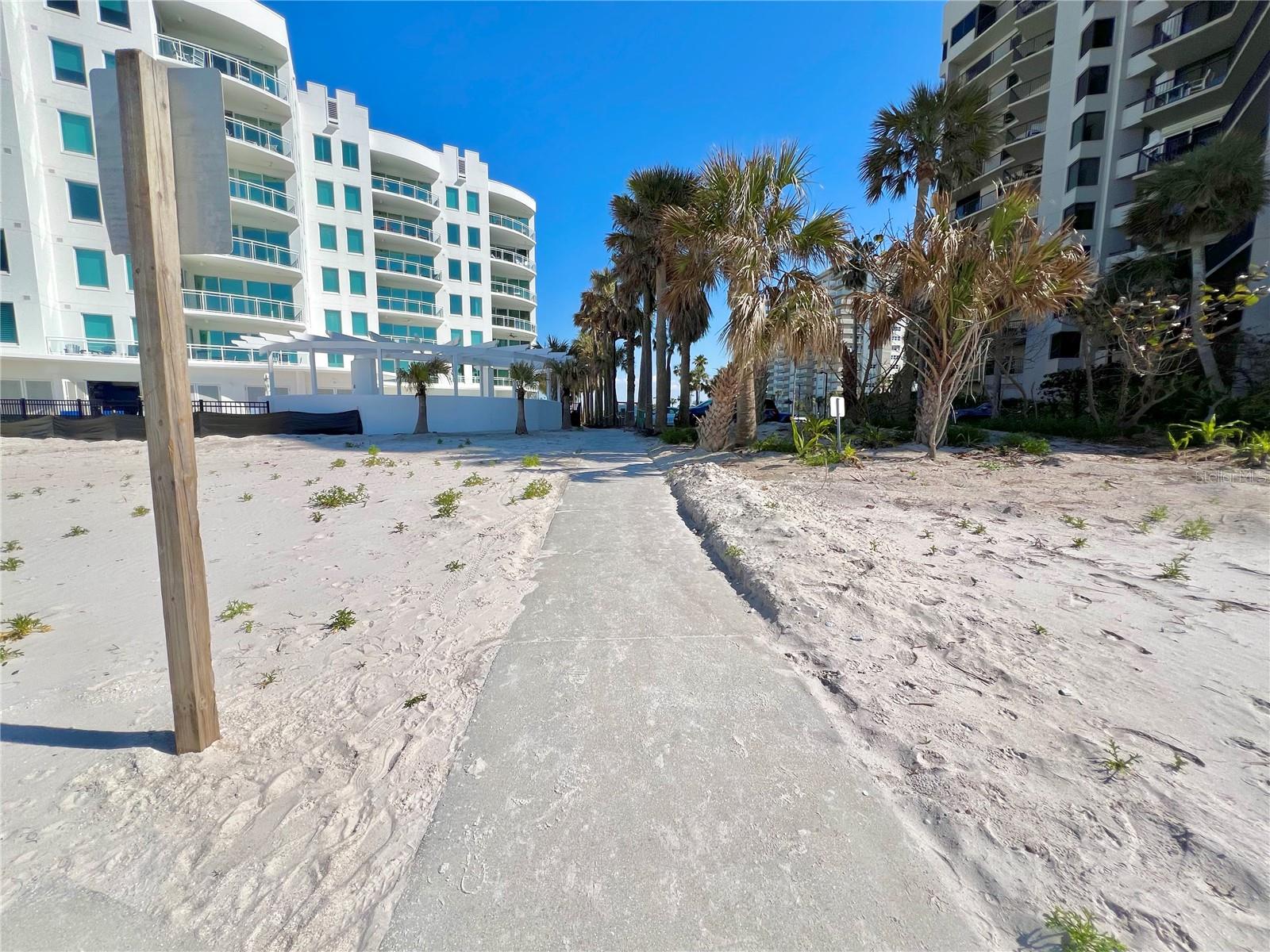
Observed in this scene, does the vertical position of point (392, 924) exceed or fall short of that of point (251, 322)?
A: it falls short

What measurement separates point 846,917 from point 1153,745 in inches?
77.1

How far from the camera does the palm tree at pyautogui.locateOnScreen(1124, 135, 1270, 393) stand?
46.5 feet

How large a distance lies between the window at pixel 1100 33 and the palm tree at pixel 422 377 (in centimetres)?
3871

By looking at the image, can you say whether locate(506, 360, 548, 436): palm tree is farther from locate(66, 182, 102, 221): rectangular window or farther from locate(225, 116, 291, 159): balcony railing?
locate(66, 182, 102, 221): rectangular window

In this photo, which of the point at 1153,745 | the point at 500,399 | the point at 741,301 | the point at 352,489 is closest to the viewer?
the point at 1153,745

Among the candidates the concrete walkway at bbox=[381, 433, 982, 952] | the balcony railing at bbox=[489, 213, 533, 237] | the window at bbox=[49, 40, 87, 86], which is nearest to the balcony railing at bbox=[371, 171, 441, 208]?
the balcony railing at bbox=[489, 213, 533, 237]

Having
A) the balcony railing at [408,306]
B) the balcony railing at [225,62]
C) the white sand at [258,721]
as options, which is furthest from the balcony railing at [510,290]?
the white sand at [258,721]

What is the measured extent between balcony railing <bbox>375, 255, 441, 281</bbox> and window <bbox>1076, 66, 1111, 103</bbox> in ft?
136

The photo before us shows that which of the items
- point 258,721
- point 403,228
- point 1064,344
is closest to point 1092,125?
point 1064,344

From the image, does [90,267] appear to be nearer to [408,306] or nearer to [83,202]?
[83,202]

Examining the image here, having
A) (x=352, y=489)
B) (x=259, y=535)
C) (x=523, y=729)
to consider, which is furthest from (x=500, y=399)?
(x=523, y=729)

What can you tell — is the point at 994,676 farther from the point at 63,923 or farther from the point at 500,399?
the point at 500,399

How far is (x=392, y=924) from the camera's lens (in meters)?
1.71

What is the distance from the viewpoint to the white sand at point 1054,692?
1.81 meters
